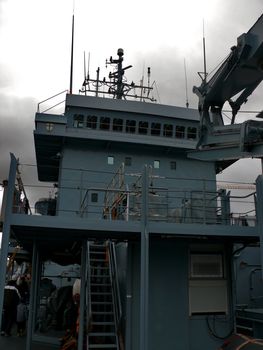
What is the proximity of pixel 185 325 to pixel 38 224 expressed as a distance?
173 inches

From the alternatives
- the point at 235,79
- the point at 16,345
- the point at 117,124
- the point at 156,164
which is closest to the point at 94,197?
the point at 156,164

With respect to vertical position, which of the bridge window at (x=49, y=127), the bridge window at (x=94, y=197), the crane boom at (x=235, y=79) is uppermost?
the bridge window at (x=49, y=127)

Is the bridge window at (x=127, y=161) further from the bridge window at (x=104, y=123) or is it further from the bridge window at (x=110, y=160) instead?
the bridge window at (x=104, y=123)

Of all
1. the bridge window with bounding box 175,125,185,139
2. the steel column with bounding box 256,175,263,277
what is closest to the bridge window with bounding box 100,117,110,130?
the bridge window with bounding box 175,125,185,139

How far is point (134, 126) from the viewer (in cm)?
1778

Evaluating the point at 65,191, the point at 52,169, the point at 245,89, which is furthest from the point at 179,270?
the point at 52,169

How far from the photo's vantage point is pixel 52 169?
20922 millimetres

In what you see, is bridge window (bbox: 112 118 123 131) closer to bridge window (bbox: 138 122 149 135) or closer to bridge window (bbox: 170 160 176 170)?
bridge window (bbox: 138 122 149 135)

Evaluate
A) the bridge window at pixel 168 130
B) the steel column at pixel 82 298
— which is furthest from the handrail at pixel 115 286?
the bridge window at pixel 168 130

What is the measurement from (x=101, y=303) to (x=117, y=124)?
29.8ft

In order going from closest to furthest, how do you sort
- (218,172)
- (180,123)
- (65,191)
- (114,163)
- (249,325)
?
(249,325), (65,191), (114,163), (180,123), (218,172)

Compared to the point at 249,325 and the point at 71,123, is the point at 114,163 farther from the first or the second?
the point at 249,325

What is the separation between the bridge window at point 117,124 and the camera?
17.4 metres

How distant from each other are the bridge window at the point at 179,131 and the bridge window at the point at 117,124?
2541 millimetres
